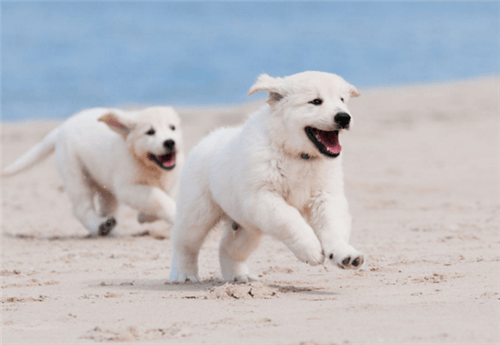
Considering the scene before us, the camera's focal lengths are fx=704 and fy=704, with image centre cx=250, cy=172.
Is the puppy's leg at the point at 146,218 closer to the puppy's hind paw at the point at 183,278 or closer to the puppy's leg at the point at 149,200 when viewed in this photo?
the puppy's leg at the point at 149,200

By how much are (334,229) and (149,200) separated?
358 centimetres

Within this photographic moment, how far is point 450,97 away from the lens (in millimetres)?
18547

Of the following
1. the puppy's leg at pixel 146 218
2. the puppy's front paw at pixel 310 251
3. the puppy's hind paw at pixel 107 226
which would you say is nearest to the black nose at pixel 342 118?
the puppy's front paw at pixel 310 251

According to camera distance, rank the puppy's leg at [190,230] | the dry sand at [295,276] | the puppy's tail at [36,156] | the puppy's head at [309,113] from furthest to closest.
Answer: the puppy's tail at [36,156] → the puppy's leg at [190,230] → the puppy's head at [309,113] → the dry sand at [295,276]

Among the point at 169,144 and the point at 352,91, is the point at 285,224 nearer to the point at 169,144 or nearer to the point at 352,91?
the point at 352,91

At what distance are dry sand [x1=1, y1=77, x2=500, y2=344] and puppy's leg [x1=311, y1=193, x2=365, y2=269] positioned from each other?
0.81 ft

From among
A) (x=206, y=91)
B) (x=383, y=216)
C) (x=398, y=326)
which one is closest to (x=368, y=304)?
(x=398, y=326)

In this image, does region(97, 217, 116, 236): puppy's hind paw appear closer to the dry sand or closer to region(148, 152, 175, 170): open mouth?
the dry sand

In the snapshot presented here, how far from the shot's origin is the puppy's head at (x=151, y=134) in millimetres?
7801

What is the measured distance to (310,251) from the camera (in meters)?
4.41

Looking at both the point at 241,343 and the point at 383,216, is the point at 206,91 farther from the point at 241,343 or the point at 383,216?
the point at 241,343

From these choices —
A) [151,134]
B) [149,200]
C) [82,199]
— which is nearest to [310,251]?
[149,200]

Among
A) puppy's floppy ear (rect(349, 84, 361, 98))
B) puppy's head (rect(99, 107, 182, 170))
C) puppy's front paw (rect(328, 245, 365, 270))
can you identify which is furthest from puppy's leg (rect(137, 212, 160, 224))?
puppy's front paw (rect(328, 245, 365, 270))

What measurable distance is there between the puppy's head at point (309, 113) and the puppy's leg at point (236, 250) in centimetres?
99
